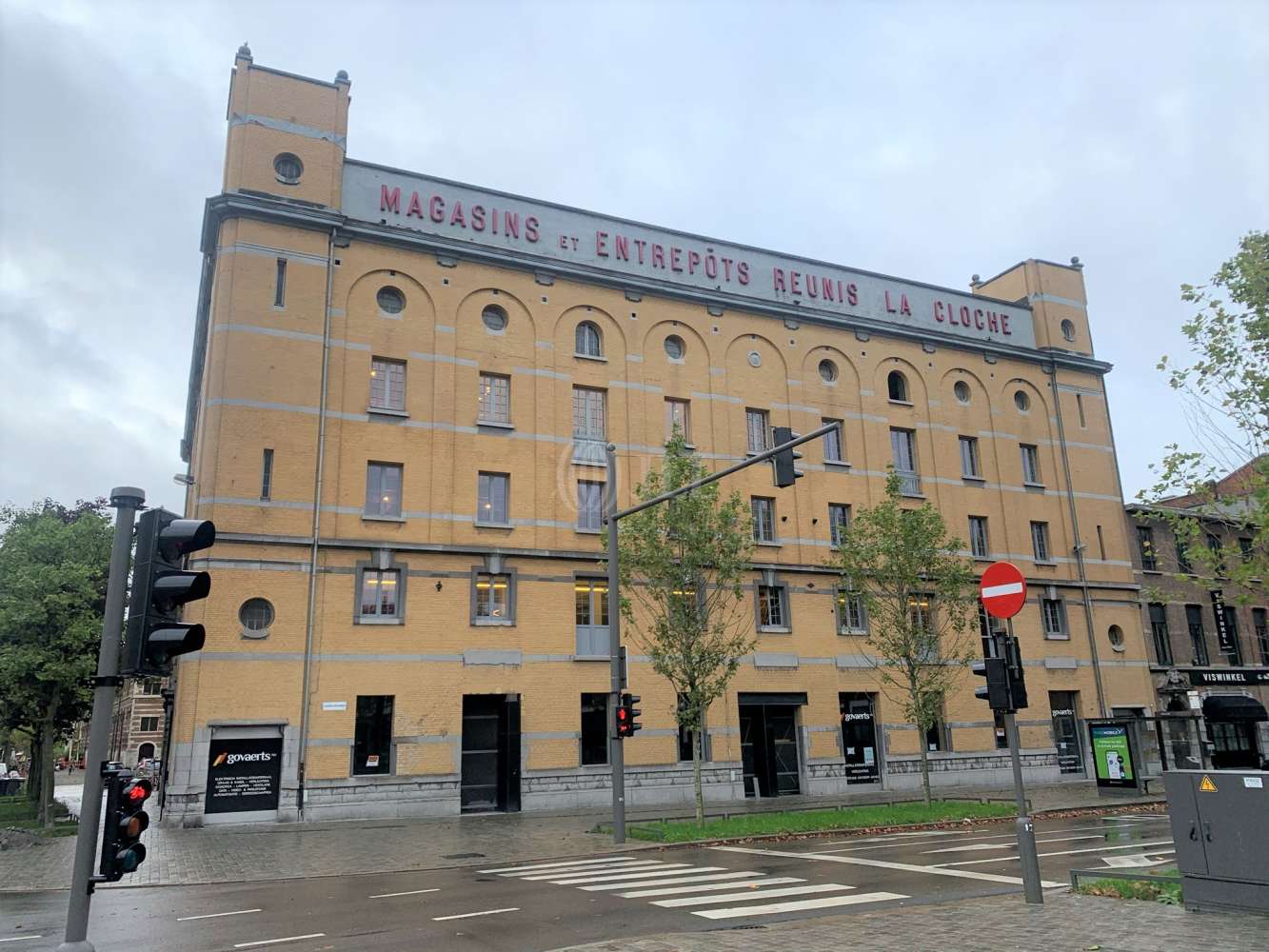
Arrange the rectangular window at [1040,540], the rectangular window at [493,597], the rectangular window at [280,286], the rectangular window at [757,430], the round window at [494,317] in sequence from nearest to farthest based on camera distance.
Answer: the rectangular window at [280,286] → the rectangular window at [493,597] → the round window at [494,317] → the rectangular window at [757,430] → the rectangular window at [1040,540]

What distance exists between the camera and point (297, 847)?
19672mm

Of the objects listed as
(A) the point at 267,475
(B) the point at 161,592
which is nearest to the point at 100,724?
(B) the point at 161,592

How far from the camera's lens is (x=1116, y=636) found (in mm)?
38438

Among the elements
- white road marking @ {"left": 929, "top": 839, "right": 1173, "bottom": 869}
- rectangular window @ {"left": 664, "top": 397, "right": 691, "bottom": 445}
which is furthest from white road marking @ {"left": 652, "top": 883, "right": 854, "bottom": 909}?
rectangular window @ {"left": 664, "top": 397, "right": 691, "bottom": 445}

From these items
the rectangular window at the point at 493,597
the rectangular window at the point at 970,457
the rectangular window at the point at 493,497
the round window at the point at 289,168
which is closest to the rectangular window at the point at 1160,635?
the rectangular window at the point at 970,457

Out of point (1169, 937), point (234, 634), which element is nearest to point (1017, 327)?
point (234, 634)

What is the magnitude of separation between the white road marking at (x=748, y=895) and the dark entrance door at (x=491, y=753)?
1491cm

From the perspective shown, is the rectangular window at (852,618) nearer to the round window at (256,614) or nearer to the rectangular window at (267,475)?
the round window at (256,614)

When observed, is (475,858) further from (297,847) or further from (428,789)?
(428,789)

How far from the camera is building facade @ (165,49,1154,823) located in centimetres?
2492

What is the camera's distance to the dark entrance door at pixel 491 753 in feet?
86.8

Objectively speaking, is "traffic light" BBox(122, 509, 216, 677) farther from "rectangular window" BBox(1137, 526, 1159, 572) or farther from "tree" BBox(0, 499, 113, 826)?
"rectangular window" BBox(1137, 526, 1159, 572)

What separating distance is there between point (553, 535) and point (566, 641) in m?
3.24

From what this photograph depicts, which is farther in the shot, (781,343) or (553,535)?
(781,343)
